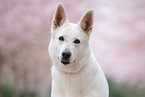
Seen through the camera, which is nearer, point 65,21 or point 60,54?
point 60,54

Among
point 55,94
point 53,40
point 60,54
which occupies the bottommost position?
point 55,94

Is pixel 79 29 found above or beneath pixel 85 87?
above

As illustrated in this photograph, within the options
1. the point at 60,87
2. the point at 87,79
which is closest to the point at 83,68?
the point at 87,79

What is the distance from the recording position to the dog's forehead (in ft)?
11.2

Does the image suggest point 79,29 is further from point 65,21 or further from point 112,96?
point 112,96

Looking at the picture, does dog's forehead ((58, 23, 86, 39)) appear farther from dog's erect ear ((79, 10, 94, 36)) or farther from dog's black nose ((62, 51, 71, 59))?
dog's black nose ((62, 51, 71, 59))

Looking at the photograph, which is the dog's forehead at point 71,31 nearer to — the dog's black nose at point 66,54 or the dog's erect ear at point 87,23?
the dog's erect ear at point 87,23

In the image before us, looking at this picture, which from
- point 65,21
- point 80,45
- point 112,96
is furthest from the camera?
point 112,96

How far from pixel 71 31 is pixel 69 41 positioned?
19 cm

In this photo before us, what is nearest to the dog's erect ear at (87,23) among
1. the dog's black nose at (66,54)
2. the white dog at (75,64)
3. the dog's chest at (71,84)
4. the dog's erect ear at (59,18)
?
the white dog at (75,64)

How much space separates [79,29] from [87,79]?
2.84 ft

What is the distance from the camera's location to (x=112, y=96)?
8594 mm

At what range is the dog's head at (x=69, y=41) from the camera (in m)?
3.28

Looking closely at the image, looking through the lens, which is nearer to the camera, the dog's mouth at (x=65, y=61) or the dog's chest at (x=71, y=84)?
the dog's mouth at (x=65, y=61)
